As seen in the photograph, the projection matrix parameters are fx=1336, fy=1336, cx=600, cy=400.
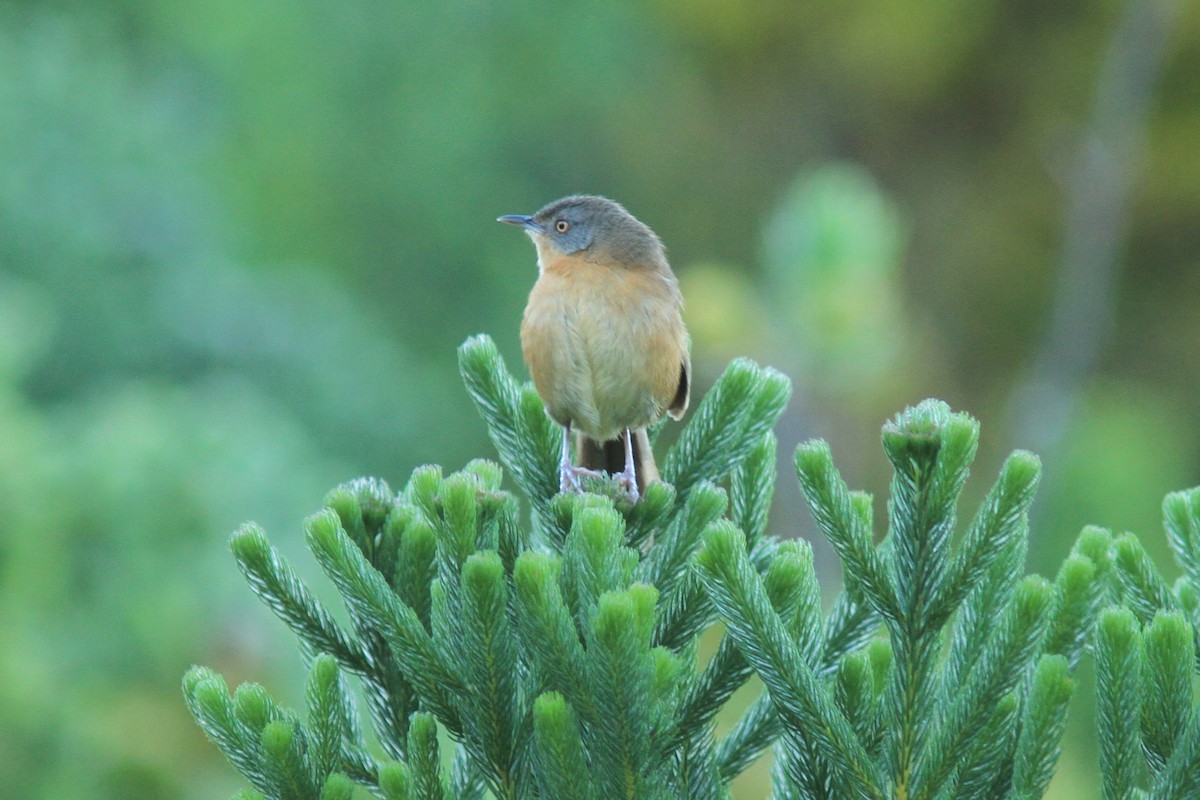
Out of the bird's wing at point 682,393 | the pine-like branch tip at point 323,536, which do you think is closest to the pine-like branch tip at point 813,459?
the pine-like branch tip at point 323,536

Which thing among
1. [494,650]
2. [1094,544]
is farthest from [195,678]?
[1094,544]

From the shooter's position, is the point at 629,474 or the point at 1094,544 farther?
the point at 629,474

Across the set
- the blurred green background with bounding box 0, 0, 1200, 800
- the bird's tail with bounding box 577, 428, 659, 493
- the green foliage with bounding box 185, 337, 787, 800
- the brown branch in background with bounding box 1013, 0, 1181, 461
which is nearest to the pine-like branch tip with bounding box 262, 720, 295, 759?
the green foliage with bounding box 185, 337, 787, 800

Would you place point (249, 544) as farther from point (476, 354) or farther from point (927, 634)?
point (927, 634)

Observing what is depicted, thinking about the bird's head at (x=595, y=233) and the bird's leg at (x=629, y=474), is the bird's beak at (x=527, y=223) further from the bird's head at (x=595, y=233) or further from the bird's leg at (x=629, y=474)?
the bird's leg at (x=629, y=474)

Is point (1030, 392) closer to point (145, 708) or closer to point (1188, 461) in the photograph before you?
point (1188, 461)

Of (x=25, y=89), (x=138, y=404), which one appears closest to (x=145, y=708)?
(x=138, y=404)
